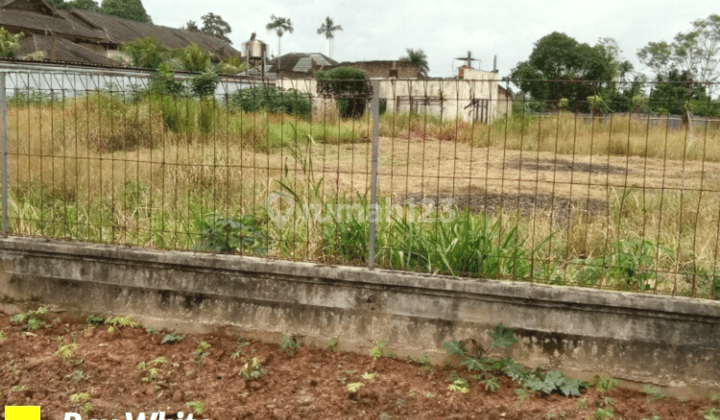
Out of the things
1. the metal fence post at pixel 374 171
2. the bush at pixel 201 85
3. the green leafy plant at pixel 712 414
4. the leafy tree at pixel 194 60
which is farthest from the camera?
the leafy tree at pixel 194 60

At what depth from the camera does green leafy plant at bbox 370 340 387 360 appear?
429 cm

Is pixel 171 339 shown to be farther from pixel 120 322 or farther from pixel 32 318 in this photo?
pixel 32 318

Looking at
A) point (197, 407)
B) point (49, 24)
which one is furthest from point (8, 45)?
point (197, 407)

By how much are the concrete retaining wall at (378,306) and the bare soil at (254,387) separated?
0.15 m

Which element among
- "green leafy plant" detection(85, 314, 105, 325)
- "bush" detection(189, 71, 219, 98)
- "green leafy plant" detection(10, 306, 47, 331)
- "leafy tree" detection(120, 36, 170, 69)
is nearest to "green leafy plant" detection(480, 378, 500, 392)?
"green leafy plant" detection(85, 314, 105, 325)

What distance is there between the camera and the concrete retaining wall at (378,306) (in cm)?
390

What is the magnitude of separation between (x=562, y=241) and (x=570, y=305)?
1.21 m

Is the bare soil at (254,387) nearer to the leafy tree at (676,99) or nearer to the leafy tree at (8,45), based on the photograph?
the leafy tree at (676,99)

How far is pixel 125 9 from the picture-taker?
7150 cm

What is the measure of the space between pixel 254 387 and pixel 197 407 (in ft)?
1.25

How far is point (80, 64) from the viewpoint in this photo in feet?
93.5

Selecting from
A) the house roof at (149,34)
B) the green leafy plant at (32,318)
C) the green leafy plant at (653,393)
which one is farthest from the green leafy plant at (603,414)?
the house roof at (149,34)

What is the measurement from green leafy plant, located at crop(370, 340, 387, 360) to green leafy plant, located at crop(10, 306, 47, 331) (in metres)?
2.35

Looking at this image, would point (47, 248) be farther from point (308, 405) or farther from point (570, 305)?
point (570, 305)
